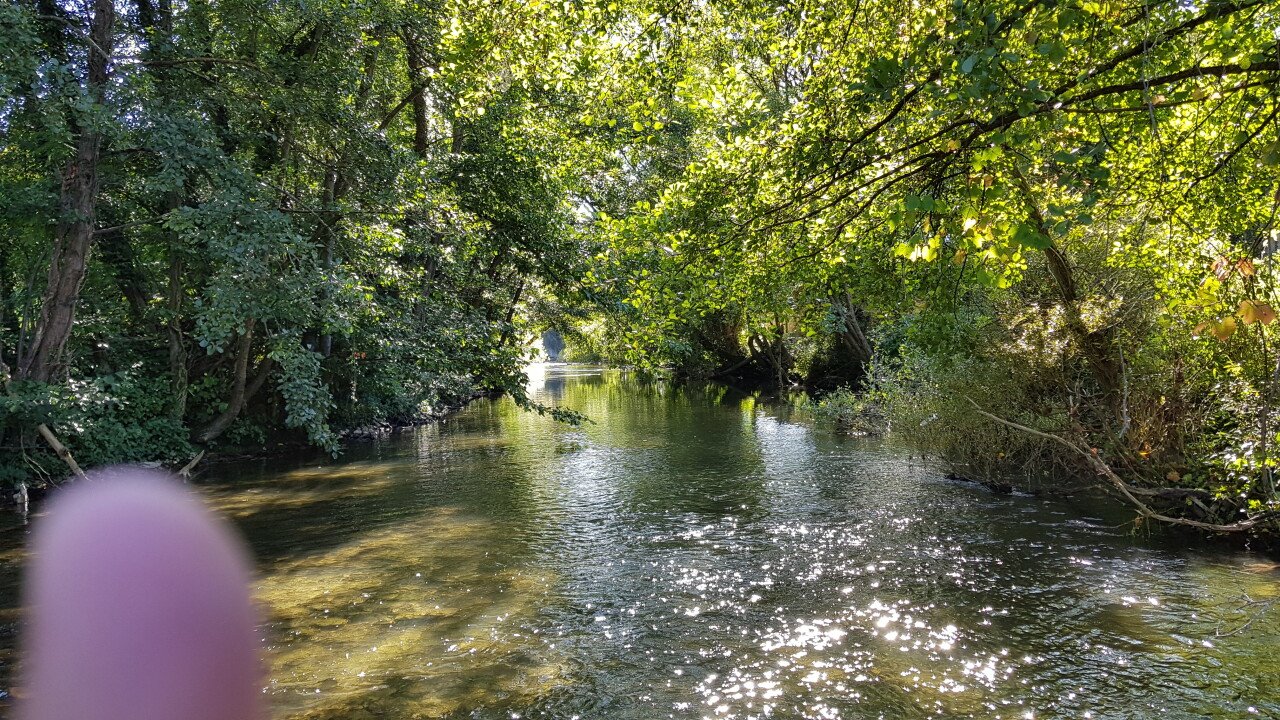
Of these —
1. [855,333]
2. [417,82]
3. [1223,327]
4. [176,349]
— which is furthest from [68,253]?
[855,333]

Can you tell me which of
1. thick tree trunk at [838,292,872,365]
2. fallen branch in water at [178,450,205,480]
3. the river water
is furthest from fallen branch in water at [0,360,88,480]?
thick tree trunk at [838,292,872,365]

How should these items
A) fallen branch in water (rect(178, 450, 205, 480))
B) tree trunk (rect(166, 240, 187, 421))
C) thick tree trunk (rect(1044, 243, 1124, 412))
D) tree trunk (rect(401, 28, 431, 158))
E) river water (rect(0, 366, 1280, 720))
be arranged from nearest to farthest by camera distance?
river water (rect(0, 366, 1280, 720)) → thick tree trunk (rect(1044, 243, 1124, 412)) → fallen branch in water (rect(178, 450, 205, 480)) → tree trunk (rect(401, 28, 431, 158)) → tree trunk (rect(166, 240, 187, 421))

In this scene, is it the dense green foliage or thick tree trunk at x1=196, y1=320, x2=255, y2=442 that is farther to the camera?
thick tree trunk at x1=196, y1=320, x2=255, y2=442

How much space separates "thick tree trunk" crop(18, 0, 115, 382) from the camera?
1287 cm

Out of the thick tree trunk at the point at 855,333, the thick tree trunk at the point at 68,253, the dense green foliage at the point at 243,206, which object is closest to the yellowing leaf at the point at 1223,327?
the dense green foliage at the point at 243,206

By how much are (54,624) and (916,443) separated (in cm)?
1359

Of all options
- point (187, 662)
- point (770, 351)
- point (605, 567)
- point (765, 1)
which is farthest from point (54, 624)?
point (770, 351)

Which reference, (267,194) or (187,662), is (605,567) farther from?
(267,194)

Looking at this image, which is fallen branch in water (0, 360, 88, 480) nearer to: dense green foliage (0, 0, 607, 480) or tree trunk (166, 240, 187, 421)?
dense green foliage (0, 0, 607, 480)

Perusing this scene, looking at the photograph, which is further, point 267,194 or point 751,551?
point 267,194

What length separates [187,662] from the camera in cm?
702

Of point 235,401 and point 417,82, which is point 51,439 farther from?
point 417,82

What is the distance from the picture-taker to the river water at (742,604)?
602cm

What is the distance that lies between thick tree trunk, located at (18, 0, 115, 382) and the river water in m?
3.79
